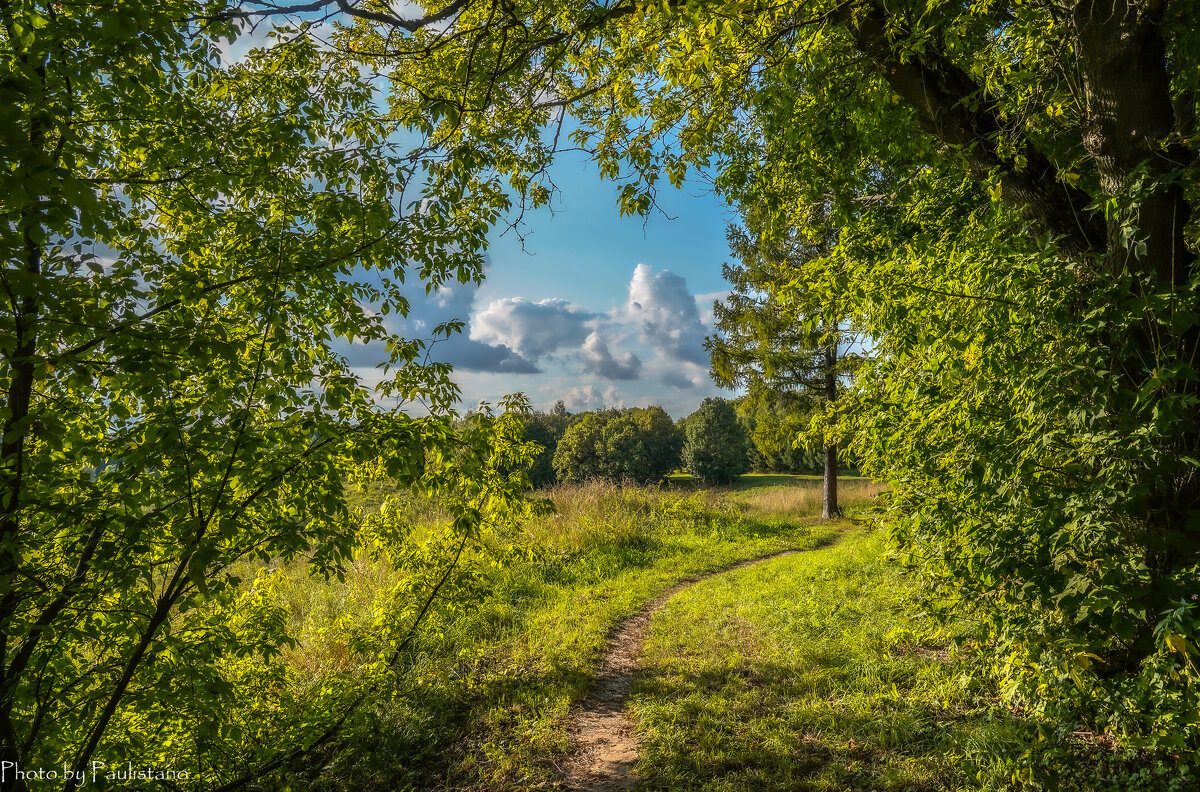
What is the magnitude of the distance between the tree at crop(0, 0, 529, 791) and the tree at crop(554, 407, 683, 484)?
36135 millimetres

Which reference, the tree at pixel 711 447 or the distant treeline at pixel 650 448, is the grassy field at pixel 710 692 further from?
the tree at pixel 711 447

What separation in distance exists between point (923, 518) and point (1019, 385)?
3.72ft

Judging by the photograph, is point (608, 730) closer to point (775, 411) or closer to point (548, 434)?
point (775, 411)

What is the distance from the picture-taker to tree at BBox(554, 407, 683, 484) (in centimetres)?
4275

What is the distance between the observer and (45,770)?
2.78 m

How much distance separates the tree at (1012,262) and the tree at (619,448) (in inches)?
1413

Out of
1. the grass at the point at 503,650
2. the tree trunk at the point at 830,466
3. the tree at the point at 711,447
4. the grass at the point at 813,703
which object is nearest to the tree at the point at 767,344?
the tree trunk at the point at 830,466

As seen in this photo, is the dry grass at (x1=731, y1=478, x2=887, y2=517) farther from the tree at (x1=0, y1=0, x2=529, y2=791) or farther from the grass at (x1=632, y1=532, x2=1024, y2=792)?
the tree at (x1=0, y1=0, x2=529, y2=791)

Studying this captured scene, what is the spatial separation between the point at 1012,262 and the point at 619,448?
42500mm

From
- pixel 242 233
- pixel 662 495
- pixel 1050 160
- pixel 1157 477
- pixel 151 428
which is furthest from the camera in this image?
pixel 662 495

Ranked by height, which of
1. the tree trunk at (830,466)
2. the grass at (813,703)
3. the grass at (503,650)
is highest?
the tree trunk at (830,466)

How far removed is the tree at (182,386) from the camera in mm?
→ 2275

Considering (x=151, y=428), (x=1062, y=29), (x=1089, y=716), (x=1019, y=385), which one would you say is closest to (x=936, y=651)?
(x=1089, y=716)

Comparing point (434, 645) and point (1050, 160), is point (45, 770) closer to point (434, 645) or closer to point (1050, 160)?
point (434, 645)
